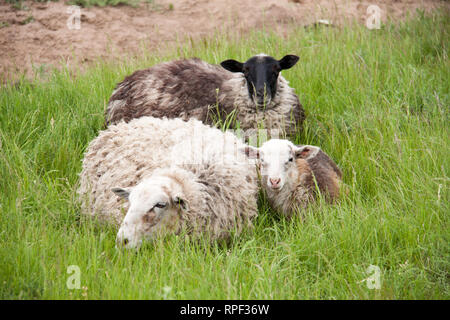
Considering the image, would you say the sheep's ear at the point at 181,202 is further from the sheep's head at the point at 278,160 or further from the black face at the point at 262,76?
the black face at the point at 262,76

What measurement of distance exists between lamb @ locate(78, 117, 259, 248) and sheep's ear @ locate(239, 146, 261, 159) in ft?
0.24

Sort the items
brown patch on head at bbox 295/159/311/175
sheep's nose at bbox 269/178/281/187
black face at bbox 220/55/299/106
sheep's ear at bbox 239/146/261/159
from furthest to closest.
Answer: black face at bbox 220/55/299/106, brown patch on head at bbox 295/159/311/175, sheep's ear at bbox 239/146/261/159, sheep's nose at bbox 269/178/281/187

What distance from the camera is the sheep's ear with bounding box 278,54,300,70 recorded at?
18.1 ft

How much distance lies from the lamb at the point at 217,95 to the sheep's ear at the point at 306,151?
85cm

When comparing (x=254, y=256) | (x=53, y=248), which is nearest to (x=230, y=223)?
(x=254, y=256)

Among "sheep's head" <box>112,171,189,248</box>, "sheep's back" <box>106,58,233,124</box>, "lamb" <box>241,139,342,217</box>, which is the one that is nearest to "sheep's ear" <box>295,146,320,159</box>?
"lamb" <box>241,139,342,217</box>

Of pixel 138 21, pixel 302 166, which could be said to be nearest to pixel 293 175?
pixel 302 166

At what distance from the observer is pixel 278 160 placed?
4.26m

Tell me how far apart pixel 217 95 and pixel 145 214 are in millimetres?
2416

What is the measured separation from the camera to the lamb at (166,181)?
359cm

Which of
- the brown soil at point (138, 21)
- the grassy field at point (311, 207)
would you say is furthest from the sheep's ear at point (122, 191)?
the brown soil at point (138, 21)

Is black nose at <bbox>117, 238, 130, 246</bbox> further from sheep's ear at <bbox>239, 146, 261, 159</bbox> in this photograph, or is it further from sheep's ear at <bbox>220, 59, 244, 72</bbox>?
sheep's ear at <bbox>220, 59, 244, 72</bbox>
